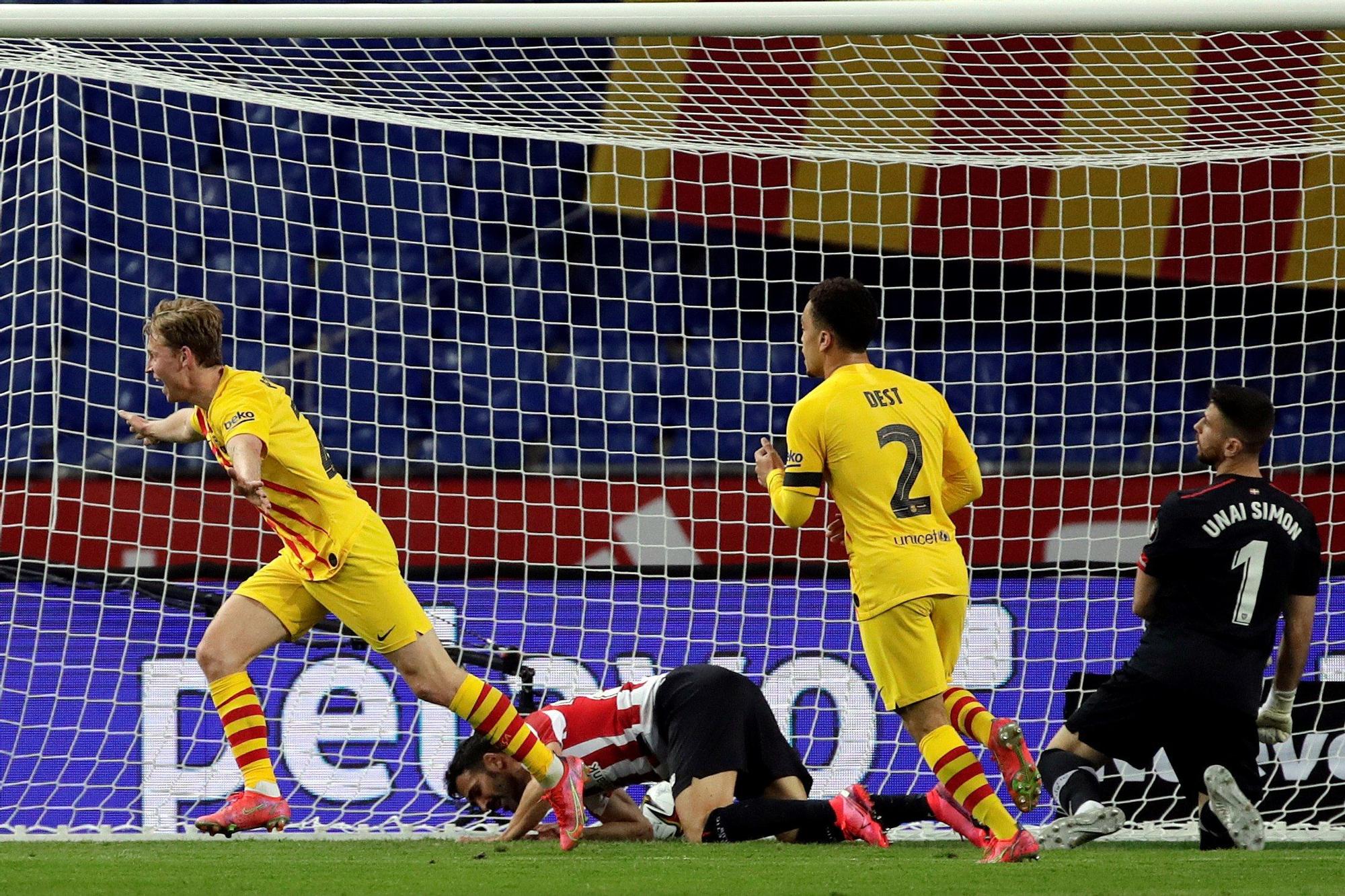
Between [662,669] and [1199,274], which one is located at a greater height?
[1199,274]

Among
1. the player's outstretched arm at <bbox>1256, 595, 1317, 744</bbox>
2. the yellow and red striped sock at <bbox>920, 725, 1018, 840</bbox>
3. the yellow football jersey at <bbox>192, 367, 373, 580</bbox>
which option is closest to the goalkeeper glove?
the player's outstretched arm at <bbox>1256, 595, 1317, 744</bbox>

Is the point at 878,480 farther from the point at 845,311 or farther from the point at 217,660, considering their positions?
the point at 217,660

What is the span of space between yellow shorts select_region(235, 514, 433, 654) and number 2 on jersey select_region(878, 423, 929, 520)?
1.35m

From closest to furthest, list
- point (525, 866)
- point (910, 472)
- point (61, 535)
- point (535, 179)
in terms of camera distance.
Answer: point (525, 866) < point (910, 472) < point (61, 535) < point (535, 179)

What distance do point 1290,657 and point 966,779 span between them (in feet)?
4.28

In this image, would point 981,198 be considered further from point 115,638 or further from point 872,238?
point 115,638

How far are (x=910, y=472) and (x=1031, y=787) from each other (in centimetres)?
82

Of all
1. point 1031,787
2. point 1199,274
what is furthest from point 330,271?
point 1031,787

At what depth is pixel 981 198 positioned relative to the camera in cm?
807

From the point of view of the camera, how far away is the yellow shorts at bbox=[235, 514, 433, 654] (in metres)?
4.28

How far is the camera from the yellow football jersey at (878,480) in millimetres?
3879

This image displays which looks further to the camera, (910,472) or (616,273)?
(616,273)

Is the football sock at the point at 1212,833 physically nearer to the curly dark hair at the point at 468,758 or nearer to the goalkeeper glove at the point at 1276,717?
the goalkeeper glove at the point at 1276,717

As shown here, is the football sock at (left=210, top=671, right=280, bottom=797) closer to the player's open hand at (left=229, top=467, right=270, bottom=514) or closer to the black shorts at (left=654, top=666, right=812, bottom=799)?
the player's open hand at (left=229, top=467, right=270, bottom=514)
